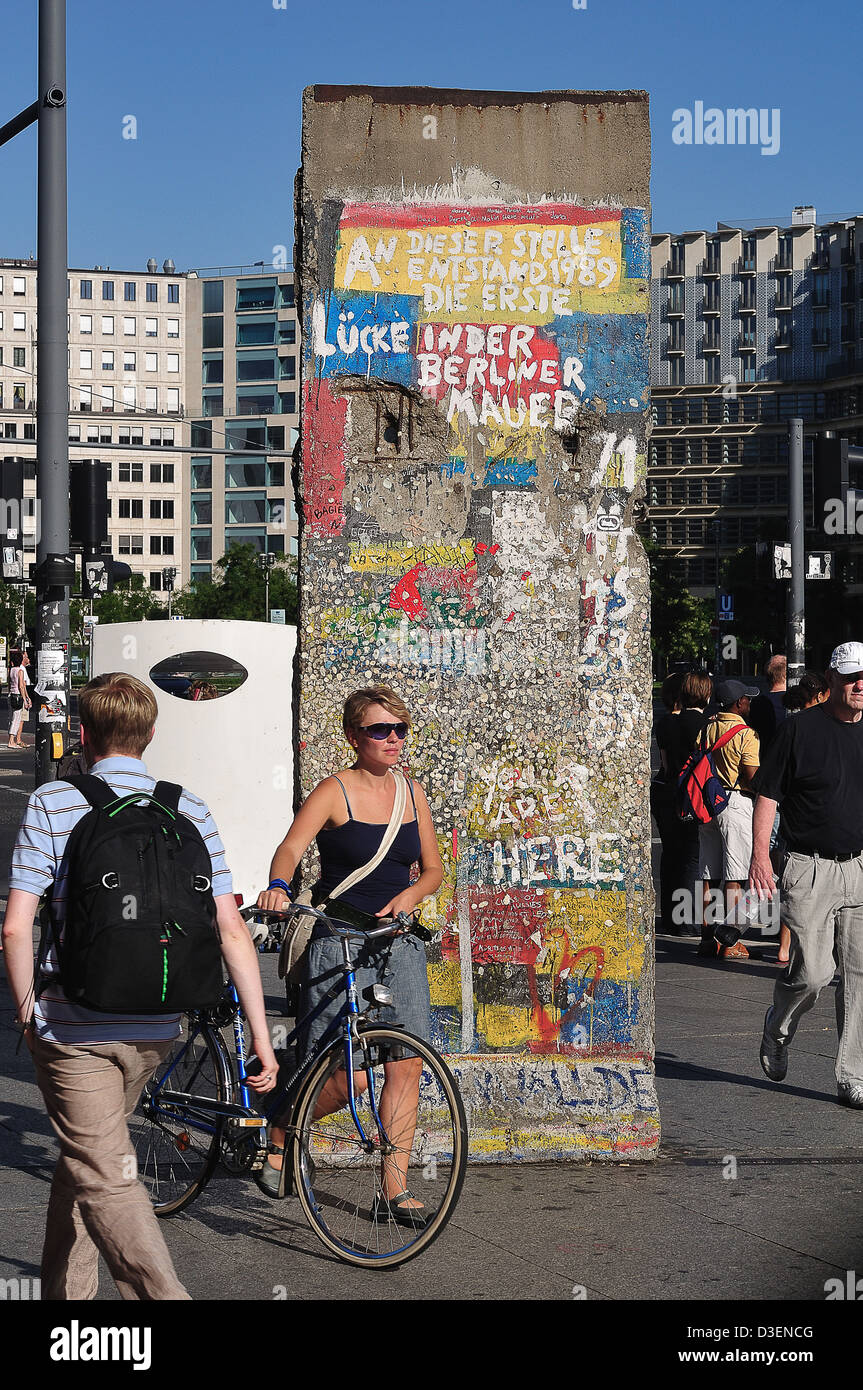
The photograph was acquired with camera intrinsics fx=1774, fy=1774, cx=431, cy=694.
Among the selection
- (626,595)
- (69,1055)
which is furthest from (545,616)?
(69,1055)

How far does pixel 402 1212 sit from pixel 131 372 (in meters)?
154

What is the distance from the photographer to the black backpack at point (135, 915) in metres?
4.05

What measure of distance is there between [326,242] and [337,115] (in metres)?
0.47

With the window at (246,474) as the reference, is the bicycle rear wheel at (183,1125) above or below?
below

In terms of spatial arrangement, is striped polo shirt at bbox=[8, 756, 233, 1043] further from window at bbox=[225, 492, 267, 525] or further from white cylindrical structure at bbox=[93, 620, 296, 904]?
window at bbox=[225, 492, 267, 525]

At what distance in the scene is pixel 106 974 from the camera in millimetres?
4051

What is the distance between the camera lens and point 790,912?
7461mm

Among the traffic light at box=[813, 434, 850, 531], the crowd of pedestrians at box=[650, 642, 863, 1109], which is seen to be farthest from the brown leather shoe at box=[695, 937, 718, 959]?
the traffic light at box=[813, 434, 850, 531]

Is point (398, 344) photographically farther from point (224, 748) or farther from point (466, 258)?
point (224, 748)

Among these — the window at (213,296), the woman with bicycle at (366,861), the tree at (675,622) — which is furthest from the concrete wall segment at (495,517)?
the window at (213,296)

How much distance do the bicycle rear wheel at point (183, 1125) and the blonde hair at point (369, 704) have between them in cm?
108

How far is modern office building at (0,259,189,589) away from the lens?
151m

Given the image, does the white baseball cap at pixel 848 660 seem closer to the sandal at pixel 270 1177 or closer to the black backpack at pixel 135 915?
the sandal at pixel 270 1177

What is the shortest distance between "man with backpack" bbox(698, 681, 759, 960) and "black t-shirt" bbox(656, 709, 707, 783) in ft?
0.83
